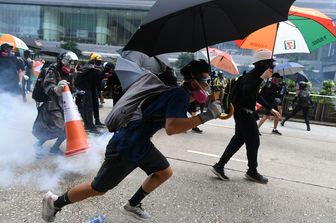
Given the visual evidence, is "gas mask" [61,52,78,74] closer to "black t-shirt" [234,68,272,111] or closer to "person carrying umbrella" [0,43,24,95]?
"black t-shirt" [234,68,272,111]

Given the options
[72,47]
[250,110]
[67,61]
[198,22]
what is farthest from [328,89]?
[72,47]

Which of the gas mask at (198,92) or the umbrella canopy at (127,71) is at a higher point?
the gas mask at (198,92)

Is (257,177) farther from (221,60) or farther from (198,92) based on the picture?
(221,60)

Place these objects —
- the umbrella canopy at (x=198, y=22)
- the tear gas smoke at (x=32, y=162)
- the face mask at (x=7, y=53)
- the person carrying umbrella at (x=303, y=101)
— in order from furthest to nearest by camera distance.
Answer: the person carrying umbrella at (x=303, y=101)
the face mask at (x=7, y=53)
the tear gas smoke at (x=32, y=162)
the umbrella canopy at (x=198, y=22)

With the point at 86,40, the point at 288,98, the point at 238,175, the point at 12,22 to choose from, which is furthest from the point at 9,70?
the point at 12,22

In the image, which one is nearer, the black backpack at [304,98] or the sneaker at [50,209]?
the sneaker at [50,209]

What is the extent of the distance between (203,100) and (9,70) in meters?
6.88

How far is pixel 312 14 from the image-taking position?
15.2 feet

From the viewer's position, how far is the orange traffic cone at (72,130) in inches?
172

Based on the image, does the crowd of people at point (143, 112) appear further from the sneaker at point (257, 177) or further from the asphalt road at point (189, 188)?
the asphalt road at point (189, 188)

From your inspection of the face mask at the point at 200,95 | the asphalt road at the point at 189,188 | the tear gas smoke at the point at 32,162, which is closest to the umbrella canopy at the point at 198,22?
the face mask at the point at 200,95

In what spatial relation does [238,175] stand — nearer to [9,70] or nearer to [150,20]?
[150,20]

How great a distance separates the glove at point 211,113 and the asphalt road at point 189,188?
1242mm

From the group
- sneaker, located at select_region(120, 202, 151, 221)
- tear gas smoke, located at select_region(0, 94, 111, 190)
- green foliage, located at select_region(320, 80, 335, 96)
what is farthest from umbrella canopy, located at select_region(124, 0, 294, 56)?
green foliage, located at select_region(320, 80, 335, 96)
